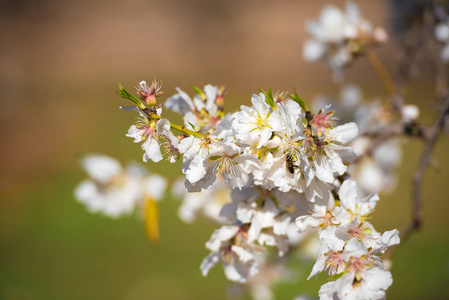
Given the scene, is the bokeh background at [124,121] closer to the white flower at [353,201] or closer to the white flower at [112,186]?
the white flower at [112,186]

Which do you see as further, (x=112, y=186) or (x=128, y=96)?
(x=112, y=186)

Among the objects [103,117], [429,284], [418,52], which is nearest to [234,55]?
[103,117]

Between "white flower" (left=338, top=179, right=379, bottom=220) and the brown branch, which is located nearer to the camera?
"white flower" (left=338, top=179, right=379, bottom=220)

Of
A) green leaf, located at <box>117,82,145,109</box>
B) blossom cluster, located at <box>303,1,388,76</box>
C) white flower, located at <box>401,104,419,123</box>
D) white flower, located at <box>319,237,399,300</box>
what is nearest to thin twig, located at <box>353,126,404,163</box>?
white flower, located at <box>401,104,419,123</box>

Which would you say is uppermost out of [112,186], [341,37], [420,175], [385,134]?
[341,37]

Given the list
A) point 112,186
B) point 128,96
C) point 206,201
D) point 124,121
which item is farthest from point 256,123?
point 124,121

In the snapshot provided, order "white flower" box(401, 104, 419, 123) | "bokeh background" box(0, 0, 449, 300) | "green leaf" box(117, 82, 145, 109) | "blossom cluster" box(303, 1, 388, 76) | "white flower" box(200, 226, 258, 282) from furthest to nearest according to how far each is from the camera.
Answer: "bokeh background" box(0, 0, 449, 300)
"blossom cluster" box(303, 1, 388, 76)
"white flower" box(401, 104, 419, 123)
"white flower" box(200, 226, 258, 282)
"green leaf" box(117, 82, 145, 109)

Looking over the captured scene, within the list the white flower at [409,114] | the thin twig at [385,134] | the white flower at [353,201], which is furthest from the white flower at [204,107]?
the white flower at [409,114]

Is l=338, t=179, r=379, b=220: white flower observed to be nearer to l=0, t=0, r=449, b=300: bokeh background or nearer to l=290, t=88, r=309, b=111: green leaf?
l=290, t=88, r=309, b=111: green leaf

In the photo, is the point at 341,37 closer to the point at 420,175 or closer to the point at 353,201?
the point at 420,175

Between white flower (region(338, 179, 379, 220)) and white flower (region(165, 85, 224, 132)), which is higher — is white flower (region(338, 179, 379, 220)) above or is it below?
below
